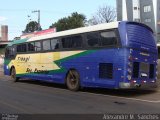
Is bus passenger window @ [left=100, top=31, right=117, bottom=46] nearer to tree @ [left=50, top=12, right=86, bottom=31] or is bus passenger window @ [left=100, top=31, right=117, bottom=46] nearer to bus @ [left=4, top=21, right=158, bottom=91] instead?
bus @ [left=4, top=21, right=158, bottom=91]

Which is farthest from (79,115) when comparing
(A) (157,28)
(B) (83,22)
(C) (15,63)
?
(B) (83,22)

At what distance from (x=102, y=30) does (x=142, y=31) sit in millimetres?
1815

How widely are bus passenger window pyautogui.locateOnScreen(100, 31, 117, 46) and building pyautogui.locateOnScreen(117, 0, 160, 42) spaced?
6095cm

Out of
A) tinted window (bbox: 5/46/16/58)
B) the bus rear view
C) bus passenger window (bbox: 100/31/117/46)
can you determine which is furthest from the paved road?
tinted window (bbox: 5/46/16/58)

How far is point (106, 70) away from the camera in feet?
58.4

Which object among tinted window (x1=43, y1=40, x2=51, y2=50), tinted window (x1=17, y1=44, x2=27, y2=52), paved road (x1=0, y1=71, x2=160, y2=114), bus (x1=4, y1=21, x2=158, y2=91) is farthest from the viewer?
tinted window (x1=17, y1=44, x2=27, y2=52)

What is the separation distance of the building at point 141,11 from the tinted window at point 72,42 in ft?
192

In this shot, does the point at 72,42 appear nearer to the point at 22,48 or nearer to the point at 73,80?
the point at 73,80

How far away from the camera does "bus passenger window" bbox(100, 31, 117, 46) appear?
1748cm

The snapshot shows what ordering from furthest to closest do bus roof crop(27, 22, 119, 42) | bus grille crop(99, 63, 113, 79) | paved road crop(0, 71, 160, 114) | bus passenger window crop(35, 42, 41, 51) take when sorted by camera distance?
bus passenger window crop(35, 42, 41, 51) < bus roof crop(27, 22, 119, 42) < bus grille crop(99, 63, 113, 79) < paved road crop(0, 71, 160, 114)

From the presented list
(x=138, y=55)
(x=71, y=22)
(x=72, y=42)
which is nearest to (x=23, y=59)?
(x=72, y=42)

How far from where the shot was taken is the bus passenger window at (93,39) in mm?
18469

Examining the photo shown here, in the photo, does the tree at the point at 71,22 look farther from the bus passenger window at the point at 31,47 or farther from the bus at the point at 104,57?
the bus at the point at 104,57

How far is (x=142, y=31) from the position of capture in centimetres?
1830
